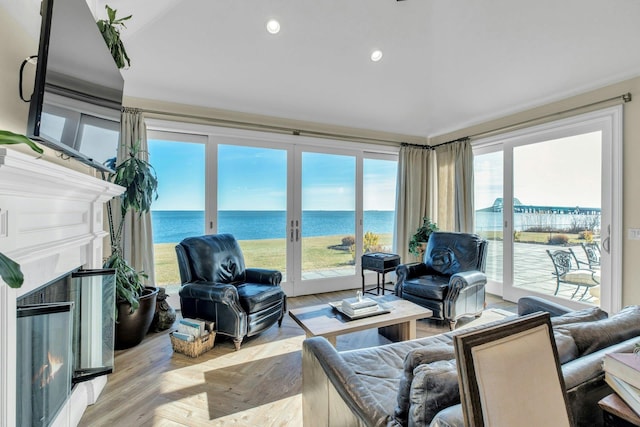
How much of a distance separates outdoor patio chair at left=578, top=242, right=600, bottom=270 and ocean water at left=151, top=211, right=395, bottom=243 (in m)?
2.46

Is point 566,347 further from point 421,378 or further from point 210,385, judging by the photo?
point 210,385

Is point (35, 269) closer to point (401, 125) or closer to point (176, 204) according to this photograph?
point (176, 204)

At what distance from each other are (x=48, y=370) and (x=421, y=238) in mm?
4244

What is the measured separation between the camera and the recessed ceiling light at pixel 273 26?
3.05 meters

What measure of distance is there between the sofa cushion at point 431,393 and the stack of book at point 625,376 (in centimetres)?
45

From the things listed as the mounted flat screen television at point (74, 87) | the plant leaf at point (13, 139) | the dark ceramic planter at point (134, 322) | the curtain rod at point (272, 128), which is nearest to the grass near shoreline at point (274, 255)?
the dark ceramic planter at point (134, 322)

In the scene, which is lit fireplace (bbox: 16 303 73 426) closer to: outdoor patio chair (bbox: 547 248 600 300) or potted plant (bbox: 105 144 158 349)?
potted plant (bbox: 105 144 158 349)

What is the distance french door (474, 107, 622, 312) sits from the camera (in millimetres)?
3090

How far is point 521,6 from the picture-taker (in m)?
2.80

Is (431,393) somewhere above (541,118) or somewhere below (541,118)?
below

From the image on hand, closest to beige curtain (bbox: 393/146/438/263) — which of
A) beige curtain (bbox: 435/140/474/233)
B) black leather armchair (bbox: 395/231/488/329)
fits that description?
beige curtain (bbox: 435/140/474/233)

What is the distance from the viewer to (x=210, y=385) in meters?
2.13

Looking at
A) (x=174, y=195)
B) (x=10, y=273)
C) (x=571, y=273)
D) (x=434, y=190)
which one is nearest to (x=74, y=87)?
(x=10, y=273)

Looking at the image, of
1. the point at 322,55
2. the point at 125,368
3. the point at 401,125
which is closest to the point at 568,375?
the point at 125,368
